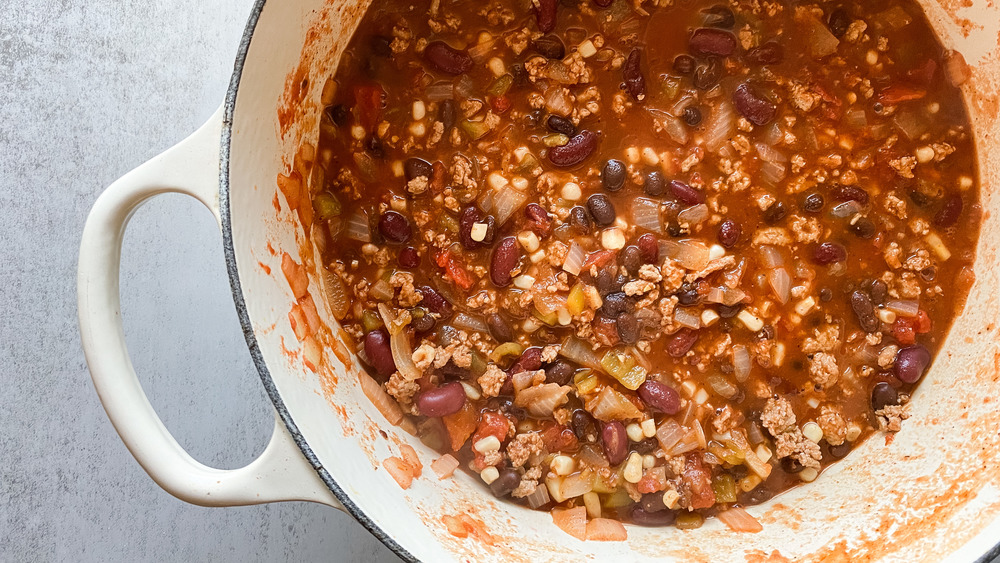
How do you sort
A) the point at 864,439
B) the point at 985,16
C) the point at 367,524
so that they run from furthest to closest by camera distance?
the point at 864,439 < the point at 985,16 < the point at 367,524

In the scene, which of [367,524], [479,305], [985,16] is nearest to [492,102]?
[479,305]

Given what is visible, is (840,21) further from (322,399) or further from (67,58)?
(67,58)

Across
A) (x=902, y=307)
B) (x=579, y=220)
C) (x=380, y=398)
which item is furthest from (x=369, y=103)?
(x=902, y=307)

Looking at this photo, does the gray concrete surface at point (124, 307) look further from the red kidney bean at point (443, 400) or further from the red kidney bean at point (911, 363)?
the red kidney bean at point (911, 363)

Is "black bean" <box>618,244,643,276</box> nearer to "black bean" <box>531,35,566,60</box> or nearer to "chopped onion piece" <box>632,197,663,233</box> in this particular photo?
"chopped onion piece" <box>632,197,663,233</box>

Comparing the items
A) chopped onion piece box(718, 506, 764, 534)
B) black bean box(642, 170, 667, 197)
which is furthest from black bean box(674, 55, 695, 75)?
chopped onion piece box(718, 506, 764, 534)

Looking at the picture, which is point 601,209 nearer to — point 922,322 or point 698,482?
point 698,482

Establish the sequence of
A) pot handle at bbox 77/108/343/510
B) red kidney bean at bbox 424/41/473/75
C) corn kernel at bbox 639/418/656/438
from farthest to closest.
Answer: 1. corn kernel at bbox 639/418/656/438
2. red kidney bean at bbox 424/41/473/75
3. pot handle at bbox 77/108/343/510
